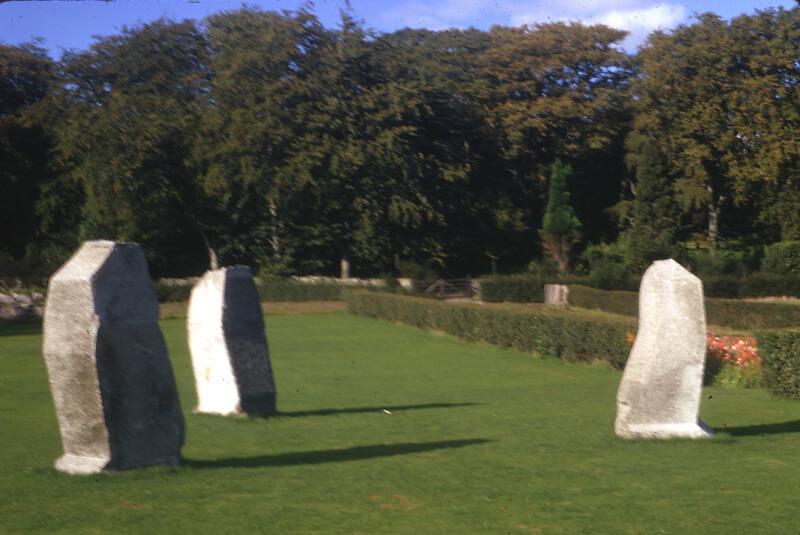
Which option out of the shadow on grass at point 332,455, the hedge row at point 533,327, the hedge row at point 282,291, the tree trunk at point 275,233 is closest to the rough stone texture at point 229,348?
the shadow on grass at point 332,455

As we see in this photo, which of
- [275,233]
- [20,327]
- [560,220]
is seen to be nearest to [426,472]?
[20,327]

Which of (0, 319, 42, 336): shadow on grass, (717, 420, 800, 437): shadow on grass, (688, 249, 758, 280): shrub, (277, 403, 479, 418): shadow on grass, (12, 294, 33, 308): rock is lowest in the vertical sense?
(0, 319, 42, 336): shadow on grass

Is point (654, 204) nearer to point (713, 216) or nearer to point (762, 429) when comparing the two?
point (713, 216)

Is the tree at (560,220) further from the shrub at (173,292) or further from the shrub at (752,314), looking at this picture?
the shrub at (752,314)

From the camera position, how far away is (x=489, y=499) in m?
7.86

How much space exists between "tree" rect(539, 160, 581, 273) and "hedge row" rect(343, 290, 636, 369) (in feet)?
70.3

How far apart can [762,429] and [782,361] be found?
4.36 metres

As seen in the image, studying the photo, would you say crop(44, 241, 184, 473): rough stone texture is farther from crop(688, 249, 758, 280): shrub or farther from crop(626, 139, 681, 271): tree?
crop(626, 139, 681, 271): tree

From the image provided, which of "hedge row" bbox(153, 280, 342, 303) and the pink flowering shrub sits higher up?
the pink flowering shrub

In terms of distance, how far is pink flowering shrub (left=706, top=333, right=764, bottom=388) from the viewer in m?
18.8

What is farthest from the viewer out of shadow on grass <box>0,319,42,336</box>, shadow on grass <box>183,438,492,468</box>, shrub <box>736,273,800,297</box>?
shrub <box>736,273,800,297</box>

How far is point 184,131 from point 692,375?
139 feet

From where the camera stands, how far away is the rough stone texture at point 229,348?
14.0 metres

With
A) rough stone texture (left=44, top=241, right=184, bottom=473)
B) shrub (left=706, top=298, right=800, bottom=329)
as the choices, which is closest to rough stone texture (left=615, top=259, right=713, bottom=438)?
rough stone texture (left=44, top=241, right=184, bottom=473)
